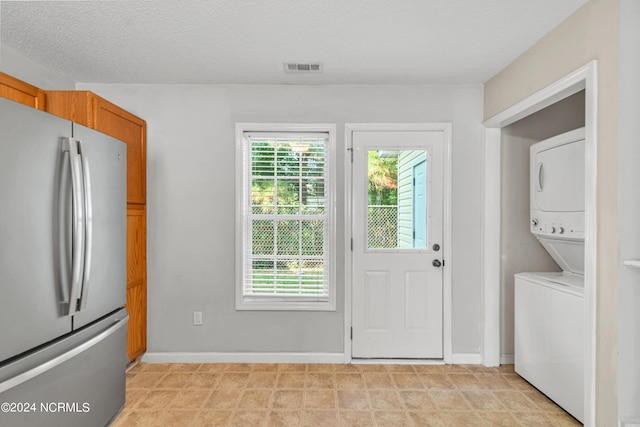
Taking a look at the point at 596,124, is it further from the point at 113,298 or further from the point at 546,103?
the point at 113,298

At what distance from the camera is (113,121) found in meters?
2.71

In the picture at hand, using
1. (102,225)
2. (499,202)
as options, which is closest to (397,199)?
(499,202)

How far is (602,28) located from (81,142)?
2.64 metres

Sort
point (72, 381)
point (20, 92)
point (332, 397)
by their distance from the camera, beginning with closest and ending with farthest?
point (72, 381)
point (20, 92)
point (332, 397)

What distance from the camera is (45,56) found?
264 centimetres

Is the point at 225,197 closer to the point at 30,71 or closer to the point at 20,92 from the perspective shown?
the point at 20,92

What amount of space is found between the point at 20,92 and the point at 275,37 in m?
1.63

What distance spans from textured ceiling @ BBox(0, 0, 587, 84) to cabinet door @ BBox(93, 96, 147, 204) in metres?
0.37

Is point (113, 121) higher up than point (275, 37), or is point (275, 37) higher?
point (275, 37)

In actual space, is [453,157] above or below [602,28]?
below

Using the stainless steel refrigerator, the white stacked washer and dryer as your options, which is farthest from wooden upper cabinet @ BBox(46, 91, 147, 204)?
the white stacked washer and dryer

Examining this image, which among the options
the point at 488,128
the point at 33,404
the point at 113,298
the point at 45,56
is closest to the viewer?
the point at 33,404

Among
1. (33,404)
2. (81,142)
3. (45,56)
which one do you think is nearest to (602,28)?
(81,142)

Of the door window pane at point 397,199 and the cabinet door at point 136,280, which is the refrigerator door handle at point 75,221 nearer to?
the cabinet door at point 136,280
